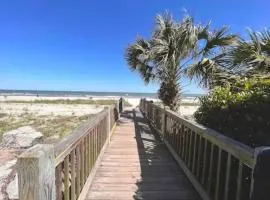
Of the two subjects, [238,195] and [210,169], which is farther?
[210,169]

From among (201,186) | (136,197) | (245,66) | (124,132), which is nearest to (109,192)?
(136,197)

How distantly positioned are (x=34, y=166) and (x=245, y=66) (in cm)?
407

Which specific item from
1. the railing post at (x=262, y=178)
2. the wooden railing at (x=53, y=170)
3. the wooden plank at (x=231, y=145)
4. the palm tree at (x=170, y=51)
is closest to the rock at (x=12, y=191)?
the wooden railing at (x=53, y=170)

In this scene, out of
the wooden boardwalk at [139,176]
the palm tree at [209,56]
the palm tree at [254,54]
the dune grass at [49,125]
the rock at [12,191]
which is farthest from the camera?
the dune grass at [49,125]

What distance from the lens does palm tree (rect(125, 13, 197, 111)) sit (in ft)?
26.3

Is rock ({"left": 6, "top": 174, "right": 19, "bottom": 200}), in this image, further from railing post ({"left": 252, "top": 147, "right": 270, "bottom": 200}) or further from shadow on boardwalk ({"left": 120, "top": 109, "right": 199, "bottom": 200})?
Answer: railing post ({"left": 252, "top": 147, "right": 270, "bottom": 200})

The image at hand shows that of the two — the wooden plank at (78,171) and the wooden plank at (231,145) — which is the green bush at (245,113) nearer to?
the wooden plank at (231,145)

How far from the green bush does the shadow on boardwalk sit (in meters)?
0.96

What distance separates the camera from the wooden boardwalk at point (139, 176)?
3555 millimetres

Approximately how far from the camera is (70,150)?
101 inches

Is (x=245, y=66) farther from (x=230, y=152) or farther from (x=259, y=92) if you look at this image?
(x=230, y=152)

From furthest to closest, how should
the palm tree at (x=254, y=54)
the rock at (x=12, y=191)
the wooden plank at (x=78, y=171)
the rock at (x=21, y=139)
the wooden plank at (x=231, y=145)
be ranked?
the rock at (x=21, y=139) → the rock at (x=12, y=191) → the palm tree at (x=254, y=54) → the wooden plank at (x=78, y=171) → the wooden plank at (x=231, y=145)

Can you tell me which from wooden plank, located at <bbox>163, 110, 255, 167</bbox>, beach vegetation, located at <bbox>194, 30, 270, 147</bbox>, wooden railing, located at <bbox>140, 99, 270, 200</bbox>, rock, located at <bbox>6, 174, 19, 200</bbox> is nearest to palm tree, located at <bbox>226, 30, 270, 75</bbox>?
beach vegetation, located at <bbox>194, 30, 270, 147</bbox>

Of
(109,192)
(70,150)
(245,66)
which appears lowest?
(109,192)
